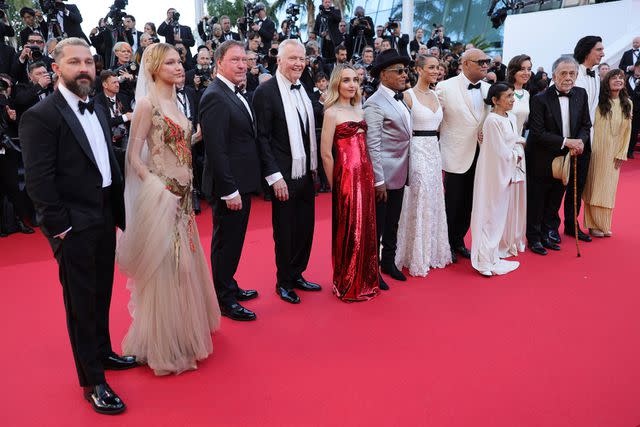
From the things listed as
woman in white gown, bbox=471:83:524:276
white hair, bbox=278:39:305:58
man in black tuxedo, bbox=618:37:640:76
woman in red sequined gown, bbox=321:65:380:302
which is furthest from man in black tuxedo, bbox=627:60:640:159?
white hair, bbox=278:39:305:58

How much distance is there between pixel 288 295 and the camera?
11.8ft

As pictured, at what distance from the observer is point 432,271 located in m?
4.18

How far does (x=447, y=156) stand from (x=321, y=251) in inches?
56.0

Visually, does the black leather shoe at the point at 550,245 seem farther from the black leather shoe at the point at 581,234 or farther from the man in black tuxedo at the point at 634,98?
the man in black tuxedo at the point at 634,98

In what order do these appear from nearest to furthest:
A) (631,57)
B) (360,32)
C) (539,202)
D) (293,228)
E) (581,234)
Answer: (293,228) < (539,202) < (581,234) < (631,57) < (360,32)

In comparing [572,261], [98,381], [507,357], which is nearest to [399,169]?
[507,357]

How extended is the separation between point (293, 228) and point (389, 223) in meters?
0.78

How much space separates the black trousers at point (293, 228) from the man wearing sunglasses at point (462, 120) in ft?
4.56

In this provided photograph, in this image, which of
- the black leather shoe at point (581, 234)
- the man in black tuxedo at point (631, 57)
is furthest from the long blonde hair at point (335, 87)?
the man in black tuxedo at point (631, 57)

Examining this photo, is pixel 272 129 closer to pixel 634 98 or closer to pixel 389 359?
pixel 389 359

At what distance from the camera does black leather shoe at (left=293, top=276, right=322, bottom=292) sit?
12.5 feet

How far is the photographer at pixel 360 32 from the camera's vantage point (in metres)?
10.5

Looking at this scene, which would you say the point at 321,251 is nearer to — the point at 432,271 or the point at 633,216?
the point at 432,271

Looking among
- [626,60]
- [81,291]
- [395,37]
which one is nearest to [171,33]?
[395,37]
